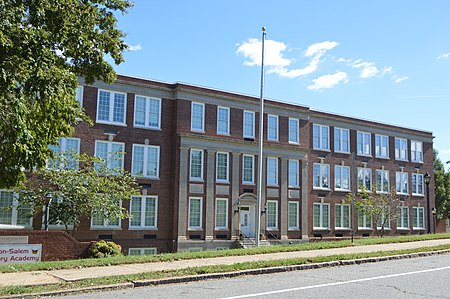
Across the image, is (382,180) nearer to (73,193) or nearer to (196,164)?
(196,164)

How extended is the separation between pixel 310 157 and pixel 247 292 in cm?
2881

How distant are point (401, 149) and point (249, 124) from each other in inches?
699

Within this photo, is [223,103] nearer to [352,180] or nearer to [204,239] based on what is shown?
[204,239]

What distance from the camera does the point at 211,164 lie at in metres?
32.3

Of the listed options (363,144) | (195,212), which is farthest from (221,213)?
(363,144)

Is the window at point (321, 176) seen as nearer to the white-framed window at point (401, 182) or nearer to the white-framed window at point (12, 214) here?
the white-framed window at point (401, 182)

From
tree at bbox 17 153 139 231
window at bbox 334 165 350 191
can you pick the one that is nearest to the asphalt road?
tree at bbox 17 153 139 231

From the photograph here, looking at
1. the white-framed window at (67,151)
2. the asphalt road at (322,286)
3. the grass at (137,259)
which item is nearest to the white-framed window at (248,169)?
the white-framed window at (67,151)

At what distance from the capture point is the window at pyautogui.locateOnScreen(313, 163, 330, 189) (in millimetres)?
38375

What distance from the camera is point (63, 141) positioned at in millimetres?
27844

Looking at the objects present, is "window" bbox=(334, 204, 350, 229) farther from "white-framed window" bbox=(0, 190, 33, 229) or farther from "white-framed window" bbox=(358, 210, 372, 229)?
"white-framed window" bbox=(0, 190, 33, 229)

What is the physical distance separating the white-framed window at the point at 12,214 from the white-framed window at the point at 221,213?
11.9 meters

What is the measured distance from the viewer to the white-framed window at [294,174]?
36.2 m

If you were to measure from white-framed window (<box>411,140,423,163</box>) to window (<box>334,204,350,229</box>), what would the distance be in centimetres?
1018
